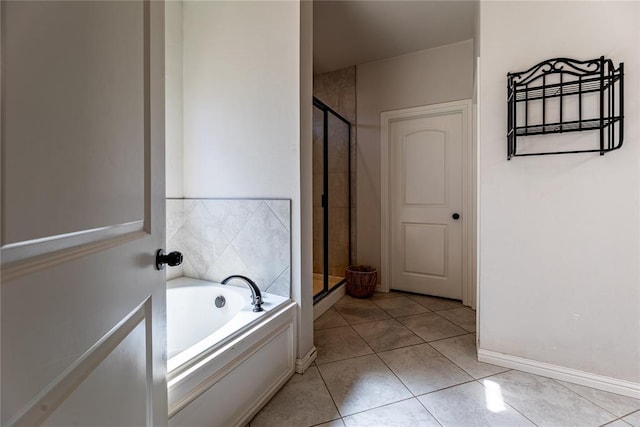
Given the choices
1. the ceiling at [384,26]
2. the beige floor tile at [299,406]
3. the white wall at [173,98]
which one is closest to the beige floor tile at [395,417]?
the beige floor tile at [299,406]

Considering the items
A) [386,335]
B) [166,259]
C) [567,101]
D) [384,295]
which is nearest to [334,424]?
[386,335]

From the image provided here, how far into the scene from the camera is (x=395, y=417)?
142 centimetres

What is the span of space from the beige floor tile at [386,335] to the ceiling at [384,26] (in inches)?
104

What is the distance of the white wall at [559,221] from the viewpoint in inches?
61.2

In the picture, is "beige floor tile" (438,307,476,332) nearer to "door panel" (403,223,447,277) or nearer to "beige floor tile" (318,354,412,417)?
"door panel" (403,223,447,277)

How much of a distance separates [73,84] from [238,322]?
3.99 ft

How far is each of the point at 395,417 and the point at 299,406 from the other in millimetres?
474

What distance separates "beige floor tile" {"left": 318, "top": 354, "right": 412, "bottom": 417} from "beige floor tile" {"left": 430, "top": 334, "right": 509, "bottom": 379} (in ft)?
1.56

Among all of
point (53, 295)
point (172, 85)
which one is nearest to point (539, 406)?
point (53, 295)

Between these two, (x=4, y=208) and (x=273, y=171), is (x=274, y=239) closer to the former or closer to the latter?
(x=273, y=171)

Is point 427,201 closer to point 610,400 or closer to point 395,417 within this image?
point 610,400

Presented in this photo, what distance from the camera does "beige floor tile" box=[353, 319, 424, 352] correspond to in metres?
2.14

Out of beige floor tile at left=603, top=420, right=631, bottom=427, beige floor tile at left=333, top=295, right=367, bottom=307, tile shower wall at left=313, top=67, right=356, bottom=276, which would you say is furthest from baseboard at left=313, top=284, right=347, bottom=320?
beige floor tile at left=603, top=420, right=631, bottom=427

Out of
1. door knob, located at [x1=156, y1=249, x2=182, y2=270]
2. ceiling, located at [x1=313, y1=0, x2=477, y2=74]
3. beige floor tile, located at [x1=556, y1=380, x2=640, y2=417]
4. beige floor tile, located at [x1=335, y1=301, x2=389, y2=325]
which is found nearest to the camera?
door knob, located at [x1=156, y1=249, x2=182, y2=270]
